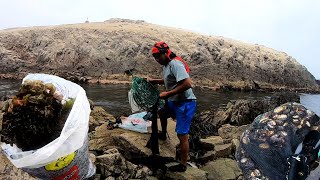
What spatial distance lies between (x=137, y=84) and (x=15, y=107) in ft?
8.67

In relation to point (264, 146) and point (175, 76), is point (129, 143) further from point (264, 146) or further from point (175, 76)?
point (264, 146)

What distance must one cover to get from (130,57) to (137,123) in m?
38.4

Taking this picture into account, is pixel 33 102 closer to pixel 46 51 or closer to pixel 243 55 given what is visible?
pixel 46 51

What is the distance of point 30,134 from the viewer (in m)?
2.93

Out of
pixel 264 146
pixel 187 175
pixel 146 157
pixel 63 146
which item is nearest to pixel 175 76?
pixel 146 157

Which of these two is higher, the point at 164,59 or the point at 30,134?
the point at 164,59

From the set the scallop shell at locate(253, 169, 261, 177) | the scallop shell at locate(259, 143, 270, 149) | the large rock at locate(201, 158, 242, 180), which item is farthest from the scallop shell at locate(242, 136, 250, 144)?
the large rock at locate(201, 158, 242, 180)

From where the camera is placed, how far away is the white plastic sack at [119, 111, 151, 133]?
617 cm

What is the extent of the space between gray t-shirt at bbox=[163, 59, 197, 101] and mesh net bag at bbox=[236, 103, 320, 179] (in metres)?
2.50

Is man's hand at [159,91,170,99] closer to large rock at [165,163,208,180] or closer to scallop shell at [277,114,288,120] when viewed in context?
large rock at [165,163,208,180]

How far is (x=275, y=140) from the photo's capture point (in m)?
2.47

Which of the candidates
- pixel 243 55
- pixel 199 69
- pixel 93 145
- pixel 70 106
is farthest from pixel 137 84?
pixel 243 55

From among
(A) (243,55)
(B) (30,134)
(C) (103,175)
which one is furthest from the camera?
(A) (243,55)

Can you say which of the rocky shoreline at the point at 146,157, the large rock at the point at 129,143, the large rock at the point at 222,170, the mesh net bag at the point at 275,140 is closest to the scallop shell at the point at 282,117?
the mesh net bag at the point at 275,140
